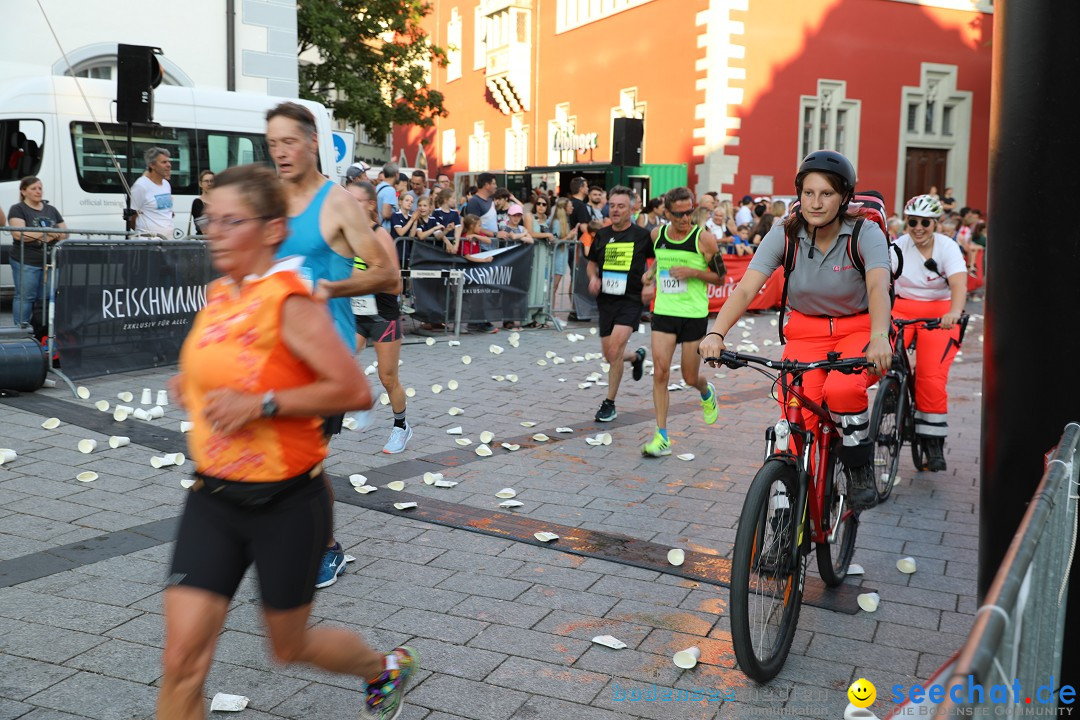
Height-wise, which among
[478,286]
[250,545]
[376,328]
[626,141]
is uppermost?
[626,141]

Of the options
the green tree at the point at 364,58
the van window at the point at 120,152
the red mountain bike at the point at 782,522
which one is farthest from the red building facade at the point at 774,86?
the red mountain bike at the point at 782,522

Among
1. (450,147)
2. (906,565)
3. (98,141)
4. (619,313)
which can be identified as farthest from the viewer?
(450,147)

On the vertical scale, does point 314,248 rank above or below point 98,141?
below

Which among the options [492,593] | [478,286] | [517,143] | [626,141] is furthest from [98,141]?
[517,143]

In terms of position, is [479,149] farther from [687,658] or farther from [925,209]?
[687,658]

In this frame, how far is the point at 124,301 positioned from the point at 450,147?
118ft

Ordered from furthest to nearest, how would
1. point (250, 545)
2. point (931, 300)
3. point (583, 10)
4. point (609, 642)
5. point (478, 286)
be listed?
point (583, 10), point (478, 286), point (931, 300), point (609, 642), point (250, 545)

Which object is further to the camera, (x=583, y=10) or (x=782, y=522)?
(x=583, y=10)

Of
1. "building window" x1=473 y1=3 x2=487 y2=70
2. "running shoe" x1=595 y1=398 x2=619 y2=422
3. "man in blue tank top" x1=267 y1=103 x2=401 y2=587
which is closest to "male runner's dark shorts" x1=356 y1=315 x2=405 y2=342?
"man in blue tank top" x1=267 y1=103 x2=401 y2=587

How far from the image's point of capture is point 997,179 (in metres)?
3.32

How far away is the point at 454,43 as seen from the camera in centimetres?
4450

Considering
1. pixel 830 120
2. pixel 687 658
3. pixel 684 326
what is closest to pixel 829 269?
pixel 687 658

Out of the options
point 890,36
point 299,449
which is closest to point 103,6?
point 299,449

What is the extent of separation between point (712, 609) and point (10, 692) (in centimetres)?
266
